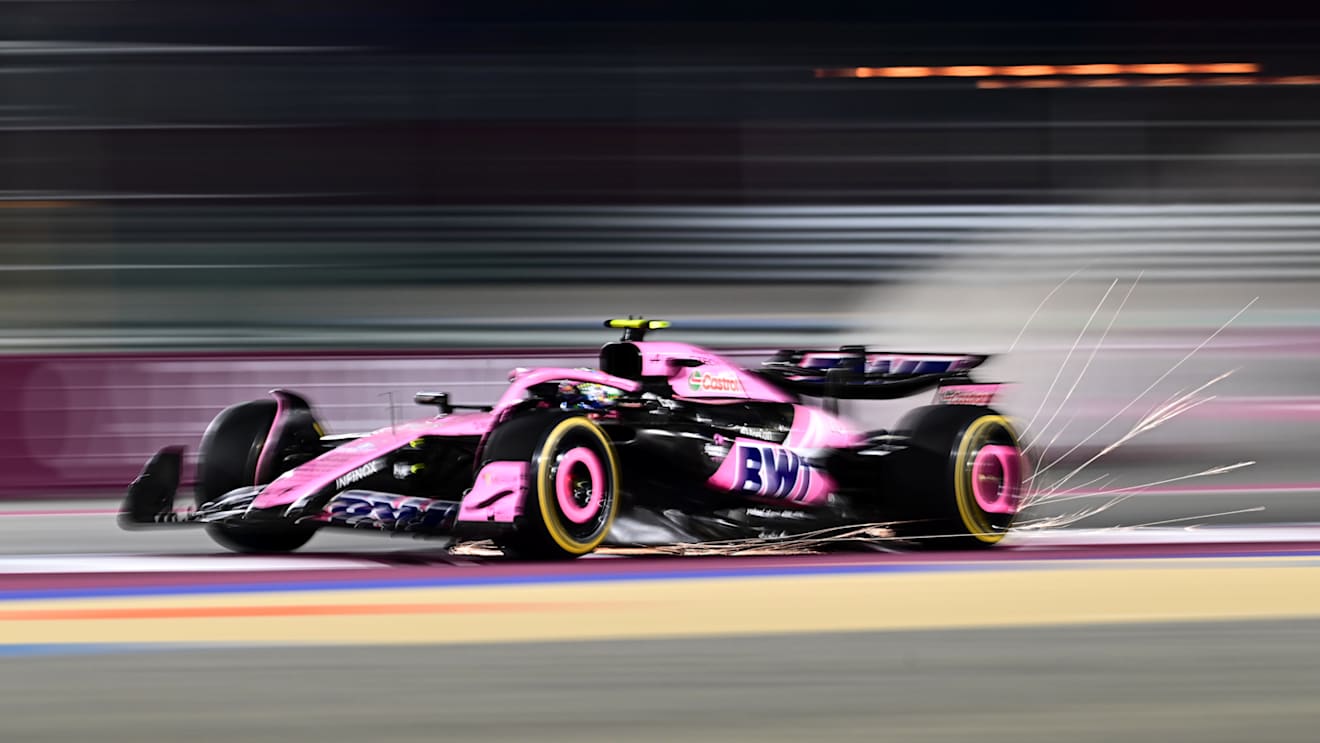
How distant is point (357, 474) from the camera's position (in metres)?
5.09

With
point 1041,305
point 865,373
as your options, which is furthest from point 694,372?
point 1041,305

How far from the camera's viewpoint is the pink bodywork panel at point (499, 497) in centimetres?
488

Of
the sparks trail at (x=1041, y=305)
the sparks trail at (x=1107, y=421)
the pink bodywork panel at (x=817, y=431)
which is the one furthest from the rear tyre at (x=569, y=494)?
the sparks trail at (x=1041, y=305)

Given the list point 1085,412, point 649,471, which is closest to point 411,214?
point 1085,412

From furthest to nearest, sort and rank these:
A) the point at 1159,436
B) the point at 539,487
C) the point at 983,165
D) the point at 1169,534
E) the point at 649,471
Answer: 1. the point at 983,165
2. the point at 1159,436
3. the point at 1169,534
4. the point at 649,471
5. the point at 539,487

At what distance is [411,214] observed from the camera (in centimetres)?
1034

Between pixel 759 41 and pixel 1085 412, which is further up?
pixel 759 41

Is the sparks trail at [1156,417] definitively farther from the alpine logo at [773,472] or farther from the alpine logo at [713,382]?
the alpine logo at [713,382]

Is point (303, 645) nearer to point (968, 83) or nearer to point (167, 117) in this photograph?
point (167, 117)

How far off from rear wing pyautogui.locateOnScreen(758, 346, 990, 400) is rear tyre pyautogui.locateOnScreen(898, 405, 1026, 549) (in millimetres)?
176

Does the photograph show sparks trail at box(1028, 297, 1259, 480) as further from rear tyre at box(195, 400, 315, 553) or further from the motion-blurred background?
rear tyre at box(195, 400, 315, 553)

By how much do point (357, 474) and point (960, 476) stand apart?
6.95 ft

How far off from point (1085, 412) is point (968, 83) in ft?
9.11

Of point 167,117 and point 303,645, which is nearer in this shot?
point 303,645
